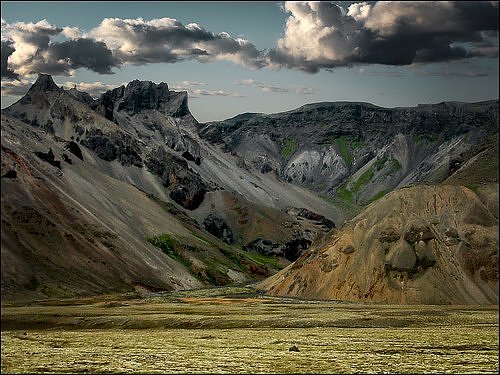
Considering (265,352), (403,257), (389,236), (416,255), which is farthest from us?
(389,236)

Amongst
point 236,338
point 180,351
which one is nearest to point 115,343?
point 180,351

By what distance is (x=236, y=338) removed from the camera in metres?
71.3

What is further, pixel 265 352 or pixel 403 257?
pixel 403 257

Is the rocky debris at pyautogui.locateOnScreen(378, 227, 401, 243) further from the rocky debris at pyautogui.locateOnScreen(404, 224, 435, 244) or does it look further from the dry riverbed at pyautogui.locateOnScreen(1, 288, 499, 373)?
the dry riverbed at pyautogui.locateOnScreen(1, 288, 499, 373)

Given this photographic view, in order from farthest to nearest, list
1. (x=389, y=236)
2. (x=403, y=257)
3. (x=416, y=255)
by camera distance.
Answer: (x=389, y=236)
(x=416, y=255)
(x=403, y=257)

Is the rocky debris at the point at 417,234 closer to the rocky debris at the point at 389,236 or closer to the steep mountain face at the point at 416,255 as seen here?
the steep mountain face at the point at 416,255

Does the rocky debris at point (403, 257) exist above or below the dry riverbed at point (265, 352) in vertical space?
below

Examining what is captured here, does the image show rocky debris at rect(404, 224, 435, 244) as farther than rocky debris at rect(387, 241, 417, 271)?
Yes

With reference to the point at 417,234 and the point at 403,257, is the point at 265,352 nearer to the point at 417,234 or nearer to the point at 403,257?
the point at 403,257

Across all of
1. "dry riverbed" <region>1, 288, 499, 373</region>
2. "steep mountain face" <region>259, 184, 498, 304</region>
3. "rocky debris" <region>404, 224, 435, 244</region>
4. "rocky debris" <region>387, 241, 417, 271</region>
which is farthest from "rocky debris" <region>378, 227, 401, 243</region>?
"dry riverbed" <region>1, 288, 499, 373</region>

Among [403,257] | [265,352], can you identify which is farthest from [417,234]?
[265,352]

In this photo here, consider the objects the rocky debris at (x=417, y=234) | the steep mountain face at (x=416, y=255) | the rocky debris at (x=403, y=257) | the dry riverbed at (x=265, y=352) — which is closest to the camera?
the dry riverbed at (x=265, y=352)

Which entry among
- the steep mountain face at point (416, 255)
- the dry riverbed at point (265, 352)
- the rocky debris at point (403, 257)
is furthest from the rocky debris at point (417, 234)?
the dry riverbed at point (265, 352)

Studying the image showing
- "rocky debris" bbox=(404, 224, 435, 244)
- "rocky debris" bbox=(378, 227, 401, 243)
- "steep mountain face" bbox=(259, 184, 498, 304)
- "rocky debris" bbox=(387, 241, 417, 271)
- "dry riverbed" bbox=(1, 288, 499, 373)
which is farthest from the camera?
"rocky debris" bbox=(378, 227, 401, 243)
